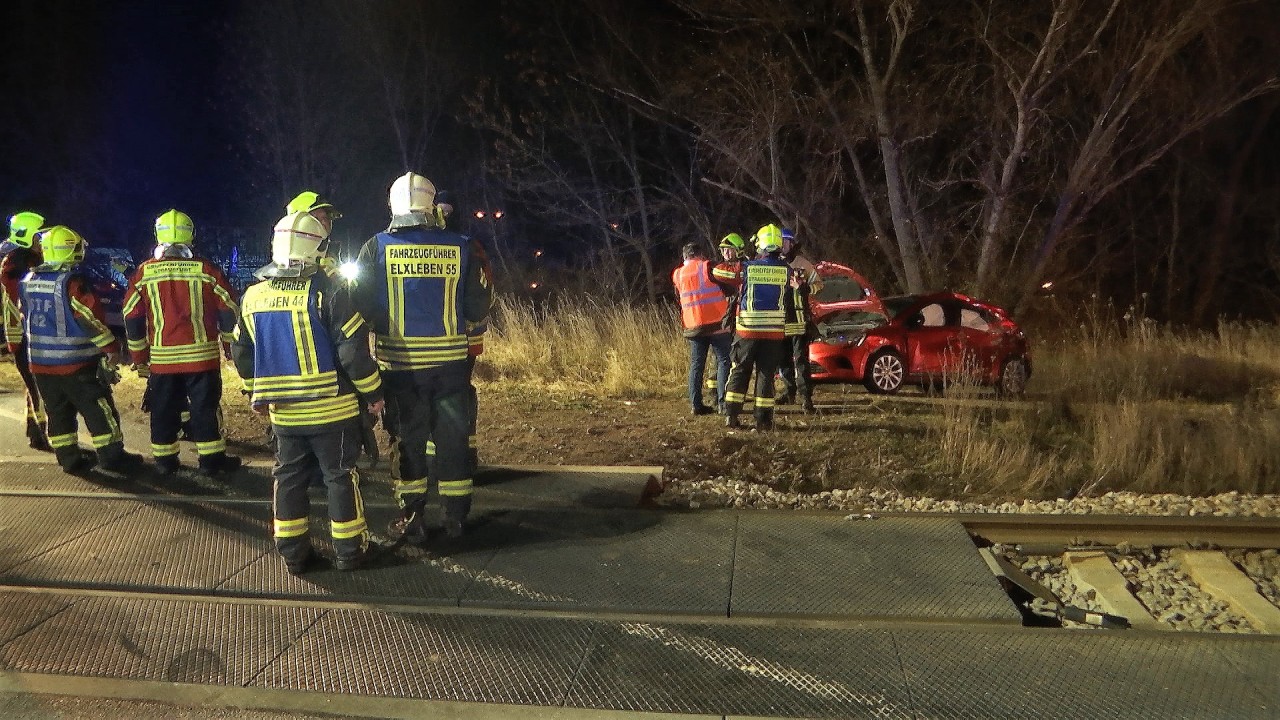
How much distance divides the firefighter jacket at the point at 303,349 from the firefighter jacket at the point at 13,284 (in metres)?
3.50

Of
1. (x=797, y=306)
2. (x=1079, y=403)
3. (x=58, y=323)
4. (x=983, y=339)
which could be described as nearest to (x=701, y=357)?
(x=797, y=306)

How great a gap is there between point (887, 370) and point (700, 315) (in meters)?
3.08

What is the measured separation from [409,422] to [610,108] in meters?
18.9

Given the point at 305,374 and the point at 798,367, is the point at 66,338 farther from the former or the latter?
the point at 798,367

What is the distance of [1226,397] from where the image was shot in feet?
37.9

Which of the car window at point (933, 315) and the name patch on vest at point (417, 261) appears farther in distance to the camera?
the car window at point (933, 315)

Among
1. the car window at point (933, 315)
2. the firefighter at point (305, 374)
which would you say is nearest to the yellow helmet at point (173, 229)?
the firefighter at point (305, 374)

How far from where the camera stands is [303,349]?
476 cm

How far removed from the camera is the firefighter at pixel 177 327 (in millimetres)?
6281

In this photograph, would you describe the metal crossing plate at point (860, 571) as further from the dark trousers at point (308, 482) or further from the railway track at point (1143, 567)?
the dark trousers at point (308, 482)

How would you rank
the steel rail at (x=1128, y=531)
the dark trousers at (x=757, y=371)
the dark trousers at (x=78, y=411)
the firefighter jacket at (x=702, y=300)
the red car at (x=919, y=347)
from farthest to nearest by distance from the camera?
the red car at (x=919, y=347) → the firefighter jacket at (x=702, y=300) → the dark trousers at (x=757, y=371) → the dark trousers at (x=78, y=411) → the steel rail at (x=1128, y=531)

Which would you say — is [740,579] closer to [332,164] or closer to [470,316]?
[470,316]

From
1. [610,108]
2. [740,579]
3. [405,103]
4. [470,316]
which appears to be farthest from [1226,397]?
[405,103]

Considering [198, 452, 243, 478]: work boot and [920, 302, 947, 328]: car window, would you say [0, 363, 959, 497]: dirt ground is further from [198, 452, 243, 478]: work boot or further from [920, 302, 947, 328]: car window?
[198, 452, 243, 478]: work boot
